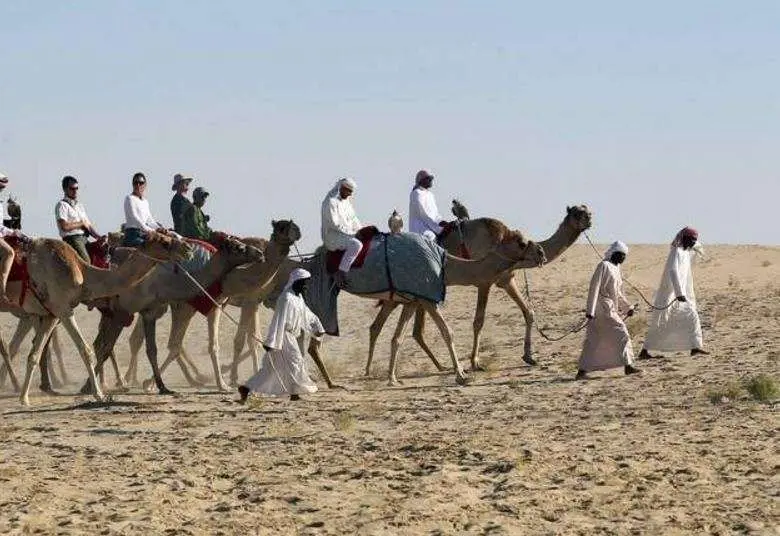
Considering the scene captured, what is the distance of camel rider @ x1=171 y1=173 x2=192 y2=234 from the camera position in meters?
20.4

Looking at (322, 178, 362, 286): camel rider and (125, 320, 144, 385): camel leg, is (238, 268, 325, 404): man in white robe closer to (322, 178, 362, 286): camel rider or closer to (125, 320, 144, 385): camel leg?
(322, 178, 362, 286): camel rider

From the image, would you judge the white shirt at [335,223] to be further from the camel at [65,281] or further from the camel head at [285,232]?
the camel at [65,281]

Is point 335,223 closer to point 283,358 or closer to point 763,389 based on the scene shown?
point 283,358

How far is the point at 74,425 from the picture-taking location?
15.5m

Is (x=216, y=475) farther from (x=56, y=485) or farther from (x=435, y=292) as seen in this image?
(x=435, y=292)

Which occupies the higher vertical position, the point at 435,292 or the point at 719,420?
the point at 435,292

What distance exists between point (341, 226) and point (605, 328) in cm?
311

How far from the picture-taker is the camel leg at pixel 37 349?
57.3 ft

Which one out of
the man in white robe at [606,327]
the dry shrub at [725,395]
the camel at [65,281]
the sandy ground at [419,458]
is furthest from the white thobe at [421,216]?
the dry shrub at [725,395]

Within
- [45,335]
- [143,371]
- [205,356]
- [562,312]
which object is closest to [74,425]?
[45,335]

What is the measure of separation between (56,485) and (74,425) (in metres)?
3.23

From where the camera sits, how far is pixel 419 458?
43.1 feet

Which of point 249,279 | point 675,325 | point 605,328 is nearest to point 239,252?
point 249,279

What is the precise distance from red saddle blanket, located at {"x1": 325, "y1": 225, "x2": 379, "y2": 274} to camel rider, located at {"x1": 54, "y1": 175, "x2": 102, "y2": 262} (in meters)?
2.64
